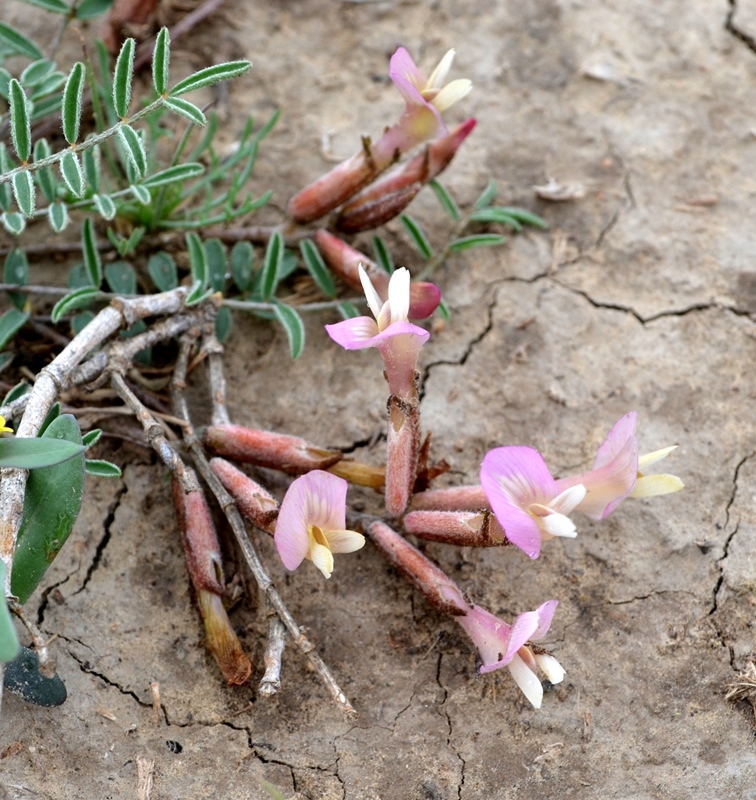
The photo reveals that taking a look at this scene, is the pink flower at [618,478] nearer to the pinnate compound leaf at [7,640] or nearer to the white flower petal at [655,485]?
the white flower petal at [655,485]

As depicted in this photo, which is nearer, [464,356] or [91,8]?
[464,356]

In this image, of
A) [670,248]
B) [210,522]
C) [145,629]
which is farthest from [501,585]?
[670,248]

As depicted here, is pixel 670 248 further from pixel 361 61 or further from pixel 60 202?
pixel 60 202

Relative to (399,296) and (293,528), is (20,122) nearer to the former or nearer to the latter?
(399,296)

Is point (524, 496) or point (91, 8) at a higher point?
point (91, 8)

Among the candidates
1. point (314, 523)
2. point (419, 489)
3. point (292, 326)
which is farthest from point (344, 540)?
point (292, 326)

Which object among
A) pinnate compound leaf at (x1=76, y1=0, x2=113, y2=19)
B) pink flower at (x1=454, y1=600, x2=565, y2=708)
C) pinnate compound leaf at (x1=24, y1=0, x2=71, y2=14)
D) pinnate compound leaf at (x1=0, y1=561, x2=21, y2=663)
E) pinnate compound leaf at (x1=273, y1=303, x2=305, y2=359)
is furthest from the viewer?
pinnate compound leaf at (x1=76, y1=0, x2=113, y2=19)

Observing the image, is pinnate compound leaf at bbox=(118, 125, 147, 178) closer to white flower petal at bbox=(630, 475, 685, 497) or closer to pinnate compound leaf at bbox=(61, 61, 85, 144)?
pinnate compound leaf at bbox=(61, 61, 85, 144)

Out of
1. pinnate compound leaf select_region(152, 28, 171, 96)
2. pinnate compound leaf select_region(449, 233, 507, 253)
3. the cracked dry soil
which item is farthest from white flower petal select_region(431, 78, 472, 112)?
pinnate compound leaf select_region(152, 28, 171, 96)
